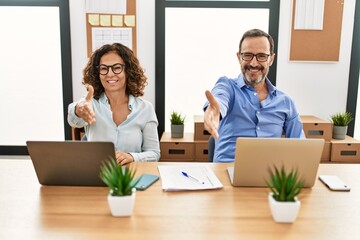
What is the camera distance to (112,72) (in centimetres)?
190

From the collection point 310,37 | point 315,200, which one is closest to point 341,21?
point 310,37

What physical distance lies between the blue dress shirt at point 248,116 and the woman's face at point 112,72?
555 millimetres

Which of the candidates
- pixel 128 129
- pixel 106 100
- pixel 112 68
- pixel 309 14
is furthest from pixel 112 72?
pixel 309 14

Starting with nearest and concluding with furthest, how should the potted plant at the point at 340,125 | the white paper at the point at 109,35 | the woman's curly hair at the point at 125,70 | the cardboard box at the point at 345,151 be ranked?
1. the woman's curly hair at the point at 125,70
2. the cardboard box at the point at 345,151
3. the potted plant at the point at 340,125
4. the white paper at the point at 109,35

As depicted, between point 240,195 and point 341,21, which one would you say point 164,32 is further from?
point 240,195

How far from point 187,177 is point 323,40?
2531 mm

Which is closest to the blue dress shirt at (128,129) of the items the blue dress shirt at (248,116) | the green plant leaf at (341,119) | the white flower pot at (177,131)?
the blue dress shirt at (248,116)

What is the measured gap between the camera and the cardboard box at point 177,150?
10.1ft

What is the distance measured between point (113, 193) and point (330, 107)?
2.98m

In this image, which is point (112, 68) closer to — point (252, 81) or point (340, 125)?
point (252, 81)

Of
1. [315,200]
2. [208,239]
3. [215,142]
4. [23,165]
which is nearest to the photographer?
[208,239]

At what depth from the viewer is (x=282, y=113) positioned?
2.04m

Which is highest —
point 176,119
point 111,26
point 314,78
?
point 111,26

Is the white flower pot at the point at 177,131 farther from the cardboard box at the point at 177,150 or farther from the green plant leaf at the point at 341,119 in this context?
the green plant leaf at the point at 341,119
